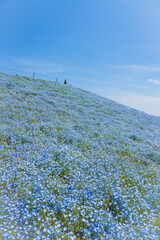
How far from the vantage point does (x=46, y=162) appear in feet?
22.9

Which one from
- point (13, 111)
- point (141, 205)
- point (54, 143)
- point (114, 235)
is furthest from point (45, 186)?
point (13, 111)

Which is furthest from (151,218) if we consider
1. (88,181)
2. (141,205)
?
(88,181)

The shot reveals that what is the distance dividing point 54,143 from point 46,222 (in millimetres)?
5127

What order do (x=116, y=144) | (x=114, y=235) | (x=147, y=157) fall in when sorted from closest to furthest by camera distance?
(x=114, y=235) < (x=147, y=157) < (x=116, y=144)

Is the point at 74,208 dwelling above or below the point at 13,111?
below

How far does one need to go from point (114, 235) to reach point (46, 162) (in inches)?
145

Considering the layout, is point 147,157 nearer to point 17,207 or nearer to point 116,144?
point 116,144

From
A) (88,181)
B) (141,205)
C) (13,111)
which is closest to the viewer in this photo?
(141,205)

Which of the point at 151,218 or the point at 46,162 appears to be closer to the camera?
the point at 151,218

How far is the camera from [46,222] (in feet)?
15.1

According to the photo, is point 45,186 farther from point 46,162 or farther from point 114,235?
point 114,235

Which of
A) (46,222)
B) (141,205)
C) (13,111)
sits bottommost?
(46,222)

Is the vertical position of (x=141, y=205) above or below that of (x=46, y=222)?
above

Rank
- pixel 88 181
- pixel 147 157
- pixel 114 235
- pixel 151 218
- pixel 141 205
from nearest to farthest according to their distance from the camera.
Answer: pixel 114 235, pixel 151 218, pixel 141 205, pixel 88 181, pixel 147 157
